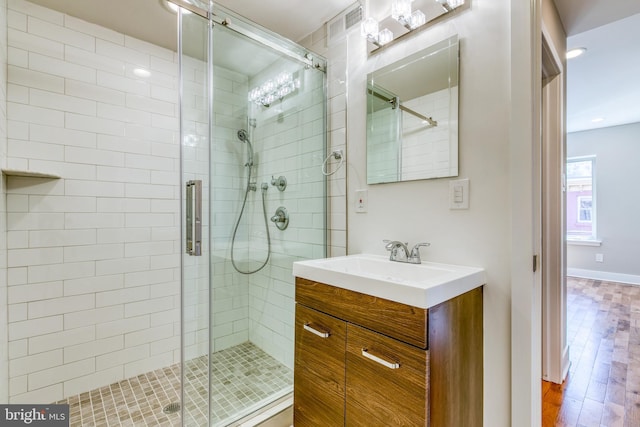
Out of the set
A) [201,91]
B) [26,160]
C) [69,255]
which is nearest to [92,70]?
[26,160]

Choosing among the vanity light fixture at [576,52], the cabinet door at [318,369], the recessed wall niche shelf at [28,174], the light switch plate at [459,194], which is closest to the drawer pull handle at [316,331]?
the cabinet door at [318,369]

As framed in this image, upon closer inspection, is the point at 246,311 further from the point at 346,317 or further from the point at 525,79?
the point at 525,79

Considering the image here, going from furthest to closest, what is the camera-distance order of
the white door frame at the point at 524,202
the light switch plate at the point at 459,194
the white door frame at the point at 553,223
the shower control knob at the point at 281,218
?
the shower control knob at the point at 281,218 → the white door frame at the point at 553,223 → the light switch plate at the point at 459,194 → the white door frame at the point at 524,202

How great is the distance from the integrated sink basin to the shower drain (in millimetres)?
1216

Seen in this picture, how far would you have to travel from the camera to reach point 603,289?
13.6 feet

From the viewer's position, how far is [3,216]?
1.67 meters

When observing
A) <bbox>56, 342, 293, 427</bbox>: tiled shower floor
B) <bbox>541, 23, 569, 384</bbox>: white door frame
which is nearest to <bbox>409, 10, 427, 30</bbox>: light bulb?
<bbox>541, 23, 569, 384</bbox>: white door frame

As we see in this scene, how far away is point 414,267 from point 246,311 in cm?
108

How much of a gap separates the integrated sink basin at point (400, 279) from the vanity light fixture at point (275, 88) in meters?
1.16

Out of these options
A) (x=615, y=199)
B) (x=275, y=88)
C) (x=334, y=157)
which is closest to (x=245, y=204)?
(x=334, y=157)

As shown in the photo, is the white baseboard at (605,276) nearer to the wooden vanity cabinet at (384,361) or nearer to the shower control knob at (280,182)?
the wooden vanity cabinet at (384,361)

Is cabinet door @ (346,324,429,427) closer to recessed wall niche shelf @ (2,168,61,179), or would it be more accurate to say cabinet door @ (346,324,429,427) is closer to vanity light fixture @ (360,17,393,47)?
vanity light fixture @ (360,17,393,47)

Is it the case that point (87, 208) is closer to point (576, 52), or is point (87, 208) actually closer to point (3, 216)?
point (3, 216)

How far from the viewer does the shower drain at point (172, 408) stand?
1.74 metres
